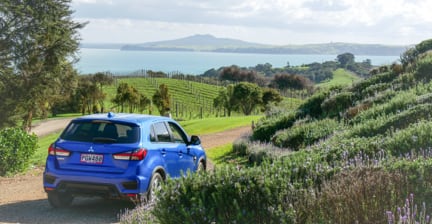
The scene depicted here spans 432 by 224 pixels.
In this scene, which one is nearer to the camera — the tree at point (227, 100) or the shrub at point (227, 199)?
the shrub at point (227, 199)

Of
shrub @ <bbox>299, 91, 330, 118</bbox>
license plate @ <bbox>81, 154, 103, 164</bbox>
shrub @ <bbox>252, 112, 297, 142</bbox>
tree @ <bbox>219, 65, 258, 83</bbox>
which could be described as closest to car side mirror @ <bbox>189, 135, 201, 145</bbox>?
license plate @ <bbox>81, 154, 103, 164</bbox>

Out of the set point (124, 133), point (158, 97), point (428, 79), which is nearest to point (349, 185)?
point (124, 133)

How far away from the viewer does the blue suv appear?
8.82 metres

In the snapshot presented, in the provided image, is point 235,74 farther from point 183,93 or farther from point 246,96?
point 246,96

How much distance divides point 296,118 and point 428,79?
533cm

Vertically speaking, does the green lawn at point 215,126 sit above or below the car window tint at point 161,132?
below

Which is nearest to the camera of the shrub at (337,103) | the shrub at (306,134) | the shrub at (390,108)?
the shrub at (390,108)

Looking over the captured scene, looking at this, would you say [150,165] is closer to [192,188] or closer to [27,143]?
[192,188]

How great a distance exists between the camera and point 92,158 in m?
8.93

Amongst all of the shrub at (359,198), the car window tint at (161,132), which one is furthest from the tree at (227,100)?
the shrub at (359,198)

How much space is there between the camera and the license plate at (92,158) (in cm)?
891

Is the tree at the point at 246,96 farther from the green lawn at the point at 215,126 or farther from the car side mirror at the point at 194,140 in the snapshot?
the car side mirror at the point at 194,140

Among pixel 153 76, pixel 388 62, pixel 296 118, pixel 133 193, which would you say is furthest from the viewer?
pixel 153 76

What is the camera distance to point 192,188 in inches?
215
